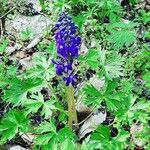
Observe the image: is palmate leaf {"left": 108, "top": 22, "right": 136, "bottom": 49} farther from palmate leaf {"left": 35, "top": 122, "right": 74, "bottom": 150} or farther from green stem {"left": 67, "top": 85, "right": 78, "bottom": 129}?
palmate leaf {"left": 35, "top": 122, "right": 74, "bottom": 150}

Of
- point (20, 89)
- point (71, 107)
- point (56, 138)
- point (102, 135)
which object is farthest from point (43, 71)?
point (102, 135)

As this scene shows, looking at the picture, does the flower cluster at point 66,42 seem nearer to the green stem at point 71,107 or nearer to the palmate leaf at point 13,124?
the green stem at point 71,107

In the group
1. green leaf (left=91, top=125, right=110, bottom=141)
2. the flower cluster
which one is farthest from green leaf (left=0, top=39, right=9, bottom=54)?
green leaf (left=91, top=125, right=110, bottom=141)

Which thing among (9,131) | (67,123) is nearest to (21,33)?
(67,123)

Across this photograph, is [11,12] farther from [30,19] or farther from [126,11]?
[126,11]

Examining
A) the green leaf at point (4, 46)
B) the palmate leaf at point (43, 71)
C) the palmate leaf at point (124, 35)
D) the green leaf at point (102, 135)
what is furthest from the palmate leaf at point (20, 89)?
the green leaf at point (4, 46)

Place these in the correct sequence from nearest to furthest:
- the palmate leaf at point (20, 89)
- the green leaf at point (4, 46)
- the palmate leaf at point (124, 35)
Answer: the palmate leaf at point (20, 89), the palmate leaf at point (124, 35), the green leaf at point (4, 46)

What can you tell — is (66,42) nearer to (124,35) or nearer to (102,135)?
(102,135)

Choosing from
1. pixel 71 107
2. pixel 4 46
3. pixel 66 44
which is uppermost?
pixel 66 44
